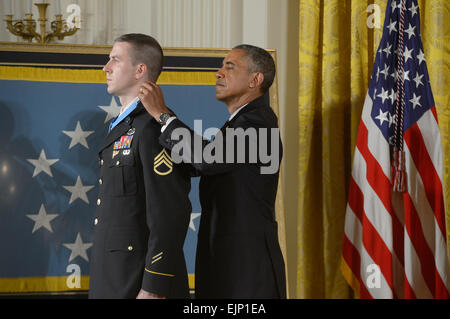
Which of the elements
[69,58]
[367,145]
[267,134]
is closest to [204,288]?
[267,134]

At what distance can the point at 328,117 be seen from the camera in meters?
3.03

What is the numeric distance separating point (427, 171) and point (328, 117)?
0.62 meters

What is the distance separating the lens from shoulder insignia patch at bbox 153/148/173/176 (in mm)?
1858

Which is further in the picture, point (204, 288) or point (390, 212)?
point (390, 212)

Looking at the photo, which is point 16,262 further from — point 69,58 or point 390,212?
point 390,212

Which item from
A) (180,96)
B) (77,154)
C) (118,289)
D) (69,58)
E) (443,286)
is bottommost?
(443,286)

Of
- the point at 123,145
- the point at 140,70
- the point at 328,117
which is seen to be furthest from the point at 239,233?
the point at 328,117

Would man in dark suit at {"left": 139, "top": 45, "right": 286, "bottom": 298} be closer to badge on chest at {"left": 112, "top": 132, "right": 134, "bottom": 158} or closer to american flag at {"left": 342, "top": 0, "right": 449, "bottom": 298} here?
badge on chest at {"left": 112, "top": 132, "right": 134, "bottom": 158}

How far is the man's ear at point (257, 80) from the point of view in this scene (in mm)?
2086

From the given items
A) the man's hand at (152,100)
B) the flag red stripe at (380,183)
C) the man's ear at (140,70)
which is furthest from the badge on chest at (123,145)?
the flag red stripe at (380,183)

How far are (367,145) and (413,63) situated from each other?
442 millimetres

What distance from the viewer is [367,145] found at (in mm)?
2766

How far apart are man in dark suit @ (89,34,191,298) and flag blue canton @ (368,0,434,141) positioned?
1229mm

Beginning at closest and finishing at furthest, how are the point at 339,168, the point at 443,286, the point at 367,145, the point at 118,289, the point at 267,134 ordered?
the point at 118,289 → the point at 267,134 → the point at 443,286 → the point at 367,145 → the point at 339,168
